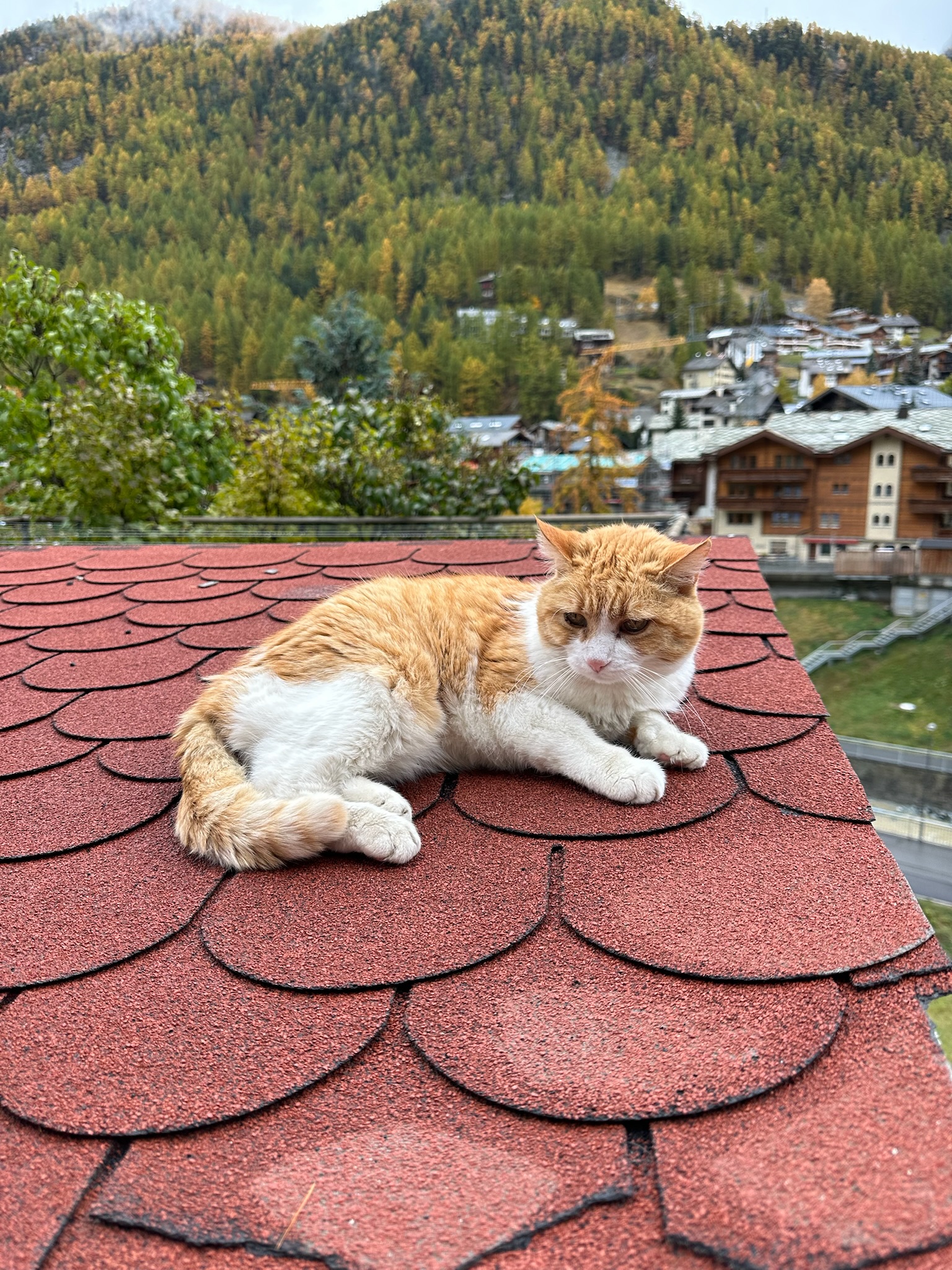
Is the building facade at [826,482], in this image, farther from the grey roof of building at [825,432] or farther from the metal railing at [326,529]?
the metal railing at [326,529]

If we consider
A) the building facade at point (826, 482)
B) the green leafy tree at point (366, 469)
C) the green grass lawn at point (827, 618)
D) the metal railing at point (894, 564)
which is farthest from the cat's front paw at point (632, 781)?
the metal railing at point (894, 564)

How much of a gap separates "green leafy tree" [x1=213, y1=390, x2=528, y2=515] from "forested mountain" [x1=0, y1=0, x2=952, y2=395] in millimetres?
15561

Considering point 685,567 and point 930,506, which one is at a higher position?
point 685,567

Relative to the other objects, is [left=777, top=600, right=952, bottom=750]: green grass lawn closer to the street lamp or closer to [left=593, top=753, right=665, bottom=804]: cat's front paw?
the street lamp

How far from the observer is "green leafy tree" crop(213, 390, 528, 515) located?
602 centimetres

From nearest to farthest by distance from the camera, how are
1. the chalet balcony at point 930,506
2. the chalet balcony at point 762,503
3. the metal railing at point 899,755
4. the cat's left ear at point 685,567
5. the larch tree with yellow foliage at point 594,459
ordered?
the cat's left ear at point 685,567, the metal railing at point 899,755, the chalet balcony at point 930,506, the chalet balcony at point 762,503, the larch tree with yellow foliage at point 594,459

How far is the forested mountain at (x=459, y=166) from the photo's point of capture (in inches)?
995

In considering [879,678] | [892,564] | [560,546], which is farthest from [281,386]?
[560,546]

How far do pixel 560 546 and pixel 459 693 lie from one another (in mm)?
330

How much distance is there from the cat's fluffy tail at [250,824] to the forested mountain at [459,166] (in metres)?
21.5

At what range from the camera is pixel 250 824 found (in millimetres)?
958

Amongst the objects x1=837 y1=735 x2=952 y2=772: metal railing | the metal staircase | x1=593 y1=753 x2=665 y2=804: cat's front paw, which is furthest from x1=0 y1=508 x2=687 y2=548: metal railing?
the metal staircase

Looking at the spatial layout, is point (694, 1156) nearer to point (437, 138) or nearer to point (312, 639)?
point (312, 639)

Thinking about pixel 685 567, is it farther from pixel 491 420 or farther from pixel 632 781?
pixel 491 420
